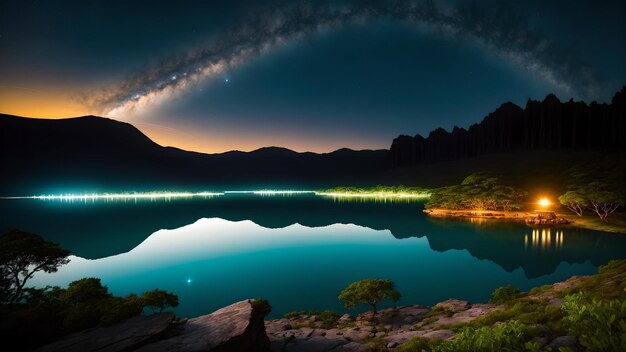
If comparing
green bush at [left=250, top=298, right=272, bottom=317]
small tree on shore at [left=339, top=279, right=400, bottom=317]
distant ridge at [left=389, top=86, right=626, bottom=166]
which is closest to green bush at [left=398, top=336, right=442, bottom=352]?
green bush at [left=250, top=298, right=272, bottom=317]

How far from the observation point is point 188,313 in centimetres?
1878

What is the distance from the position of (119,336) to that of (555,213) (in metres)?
63.9

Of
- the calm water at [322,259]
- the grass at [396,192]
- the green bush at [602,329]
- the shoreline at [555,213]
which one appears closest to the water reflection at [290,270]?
the calm water at [322,259]

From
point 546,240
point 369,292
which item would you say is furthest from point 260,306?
point 546,240

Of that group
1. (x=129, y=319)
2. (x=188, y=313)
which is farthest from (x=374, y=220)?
(x=129, y=319)

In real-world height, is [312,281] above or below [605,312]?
below

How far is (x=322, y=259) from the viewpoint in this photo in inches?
1254

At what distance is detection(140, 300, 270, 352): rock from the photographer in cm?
841

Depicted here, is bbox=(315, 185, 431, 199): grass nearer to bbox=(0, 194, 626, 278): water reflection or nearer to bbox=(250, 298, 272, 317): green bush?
bbox=(0, 194, 626, 278): water reflection

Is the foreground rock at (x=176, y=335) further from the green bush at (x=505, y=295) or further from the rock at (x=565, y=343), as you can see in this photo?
the green bush at (x=505, y=295)

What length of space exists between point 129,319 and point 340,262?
2254 cm

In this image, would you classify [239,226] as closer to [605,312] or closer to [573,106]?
[605,312]

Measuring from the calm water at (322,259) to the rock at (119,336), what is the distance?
32.3 feet

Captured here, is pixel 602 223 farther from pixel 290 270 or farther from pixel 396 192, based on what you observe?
A: pixel 396 192
